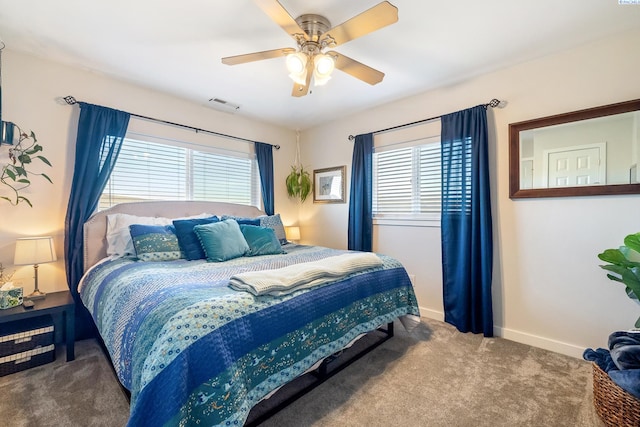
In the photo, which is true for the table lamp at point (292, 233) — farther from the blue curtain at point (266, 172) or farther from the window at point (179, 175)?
the window at point (179, 175)

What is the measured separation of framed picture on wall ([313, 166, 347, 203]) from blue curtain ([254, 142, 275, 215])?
67cm

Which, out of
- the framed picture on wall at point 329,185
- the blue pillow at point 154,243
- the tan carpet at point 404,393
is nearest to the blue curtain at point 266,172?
the framed picture on wall at point 329,185

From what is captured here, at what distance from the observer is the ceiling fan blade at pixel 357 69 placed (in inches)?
76.8

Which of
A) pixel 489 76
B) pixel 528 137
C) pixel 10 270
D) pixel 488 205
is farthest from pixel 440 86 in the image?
pixel 10 270

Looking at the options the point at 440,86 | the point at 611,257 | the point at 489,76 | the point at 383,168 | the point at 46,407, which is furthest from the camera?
the point at 383,168

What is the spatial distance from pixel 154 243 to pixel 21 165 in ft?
4.11

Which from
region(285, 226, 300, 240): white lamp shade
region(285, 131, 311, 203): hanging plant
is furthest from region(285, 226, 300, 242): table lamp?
region(285, 131, 311, 203): hanging plant

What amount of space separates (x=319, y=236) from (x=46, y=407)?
3.14m

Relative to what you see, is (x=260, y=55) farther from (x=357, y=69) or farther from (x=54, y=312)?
(x=54, y=312)

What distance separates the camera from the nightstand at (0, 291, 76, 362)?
1951 mm

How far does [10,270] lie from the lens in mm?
2326

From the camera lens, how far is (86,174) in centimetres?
255

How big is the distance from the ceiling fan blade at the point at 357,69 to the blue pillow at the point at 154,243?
79.6 inches

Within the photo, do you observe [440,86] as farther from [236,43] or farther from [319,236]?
[319,236]
